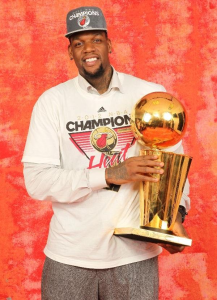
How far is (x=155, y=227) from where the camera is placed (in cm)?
172

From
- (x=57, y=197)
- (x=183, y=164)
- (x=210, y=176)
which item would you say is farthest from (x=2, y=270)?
(x=183, y=164)

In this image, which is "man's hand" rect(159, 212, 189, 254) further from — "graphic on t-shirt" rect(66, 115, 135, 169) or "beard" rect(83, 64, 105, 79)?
"beard" rect(83, 64, 105, 79)

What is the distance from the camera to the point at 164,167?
1676 mm

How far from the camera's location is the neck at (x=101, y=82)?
1.86m

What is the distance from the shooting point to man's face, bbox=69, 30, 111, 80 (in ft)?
5.97

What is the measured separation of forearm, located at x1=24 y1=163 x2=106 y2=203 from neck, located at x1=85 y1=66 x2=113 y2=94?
0.96ft

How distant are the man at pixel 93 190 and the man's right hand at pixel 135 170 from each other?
0.06 metres

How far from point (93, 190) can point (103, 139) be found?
0.54ft

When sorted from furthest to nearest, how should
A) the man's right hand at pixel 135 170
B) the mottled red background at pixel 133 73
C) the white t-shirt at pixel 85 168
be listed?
the mottled red background at pixel 133 73 < the white t-shirt at pixel 85 168 < the man's right hand at pixel 135 170

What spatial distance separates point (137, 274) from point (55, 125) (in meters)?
0.53

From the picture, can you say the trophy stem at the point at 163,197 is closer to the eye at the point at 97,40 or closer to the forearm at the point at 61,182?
the forearm at the point at 61,182

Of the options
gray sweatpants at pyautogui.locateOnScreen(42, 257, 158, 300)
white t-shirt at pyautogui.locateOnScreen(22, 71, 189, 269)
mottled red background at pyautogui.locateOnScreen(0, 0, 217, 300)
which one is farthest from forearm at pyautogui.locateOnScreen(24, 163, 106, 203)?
mottled red background at pyautogui.locateOnScreen(0, 0, 217, 300)

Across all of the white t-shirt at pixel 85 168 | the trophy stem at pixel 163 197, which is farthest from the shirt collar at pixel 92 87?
the trophy stem at pixel 163 197

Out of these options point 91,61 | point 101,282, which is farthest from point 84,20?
point 101,282
